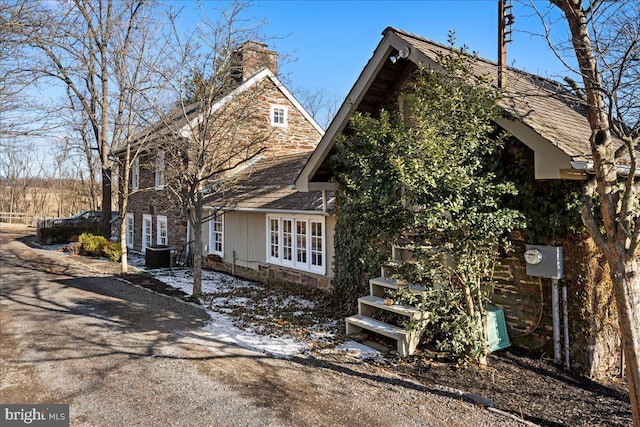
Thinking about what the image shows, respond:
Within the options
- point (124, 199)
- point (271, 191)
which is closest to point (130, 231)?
point (124, 199)

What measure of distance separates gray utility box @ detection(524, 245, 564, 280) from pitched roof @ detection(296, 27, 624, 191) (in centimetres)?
110

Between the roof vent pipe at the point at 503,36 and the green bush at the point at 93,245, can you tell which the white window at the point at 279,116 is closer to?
the green bush at the point at 93,245

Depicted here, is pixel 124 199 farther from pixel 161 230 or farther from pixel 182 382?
pixel 182 382

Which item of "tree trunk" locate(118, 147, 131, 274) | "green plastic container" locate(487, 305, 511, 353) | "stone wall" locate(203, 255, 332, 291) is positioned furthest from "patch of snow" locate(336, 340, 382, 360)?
"tree trunk" locate(118, 147, 131, 274)

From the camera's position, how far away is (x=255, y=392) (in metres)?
4.99

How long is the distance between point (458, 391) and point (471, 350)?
2.73 feet

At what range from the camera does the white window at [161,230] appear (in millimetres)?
17519

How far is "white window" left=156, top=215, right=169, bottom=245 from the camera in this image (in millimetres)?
17519

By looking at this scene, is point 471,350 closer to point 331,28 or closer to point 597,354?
A: point 597,354

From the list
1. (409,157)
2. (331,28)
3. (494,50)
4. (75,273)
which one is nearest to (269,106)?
(331,28)

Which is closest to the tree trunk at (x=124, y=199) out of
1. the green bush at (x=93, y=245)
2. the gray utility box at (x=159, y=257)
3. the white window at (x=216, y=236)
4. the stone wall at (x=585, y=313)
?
the gray utility box at (x=159, y=257)

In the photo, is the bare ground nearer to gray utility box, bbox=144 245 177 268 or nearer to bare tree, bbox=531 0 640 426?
bare tree, bbox=531 0 640 426

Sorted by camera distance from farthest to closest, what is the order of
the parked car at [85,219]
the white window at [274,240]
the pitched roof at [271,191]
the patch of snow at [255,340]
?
the parked car at [85,219] → the white window at [274,240] → the pitched roof at [271,191] → the patch of snow at [255,340]

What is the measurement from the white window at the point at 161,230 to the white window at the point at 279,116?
20.3ft
